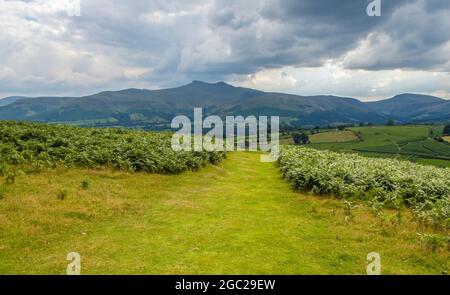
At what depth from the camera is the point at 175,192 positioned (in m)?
24.2

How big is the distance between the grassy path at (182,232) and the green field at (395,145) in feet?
299

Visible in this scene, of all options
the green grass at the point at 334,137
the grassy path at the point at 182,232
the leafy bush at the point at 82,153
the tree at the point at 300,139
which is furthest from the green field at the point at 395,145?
the grassy path at the point at 182,232

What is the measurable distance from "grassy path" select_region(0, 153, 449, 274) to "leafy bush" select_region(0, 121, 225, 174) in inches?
77.9

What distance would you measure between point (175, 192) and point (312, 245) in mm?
11379

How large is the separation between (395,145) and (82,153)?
133m

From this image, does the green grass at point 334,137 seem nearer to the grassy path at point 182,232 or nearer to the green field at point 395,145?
the green field at point 395,145

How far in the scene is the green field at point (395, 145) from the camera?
11795 centimetres

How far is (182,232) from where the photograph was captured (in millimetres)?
16297

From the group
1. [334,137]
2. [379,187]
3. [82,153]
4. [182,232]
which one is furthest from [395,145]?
[182,232]

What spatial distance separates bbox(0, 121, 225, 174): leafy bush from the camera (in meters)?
24.6

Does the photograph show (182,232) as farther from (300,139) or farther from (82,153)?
(300,139)

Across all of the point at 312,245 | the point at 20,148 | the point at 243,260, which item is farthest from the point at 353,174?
the point at 20,148

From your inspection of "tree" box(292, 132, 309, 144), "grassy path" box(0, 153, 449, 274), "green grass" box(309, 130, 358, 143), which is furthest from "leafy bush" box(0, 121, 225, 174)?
"green grass" box(309, 130, 358, 143)

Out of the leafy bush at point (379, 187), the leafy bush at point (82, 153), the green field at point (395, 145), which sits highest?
the leafy bush at point (82, 153)
